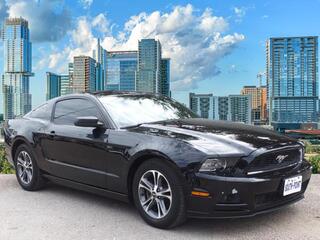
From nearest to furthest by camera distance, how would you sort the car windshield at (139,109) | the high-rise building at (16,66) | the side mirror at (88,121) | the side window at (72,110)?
1. the side mirror at (88,121)
2. the car windshield at (139,109)
3. the side window at (72,110)
4. the high-rise building at (16,66)

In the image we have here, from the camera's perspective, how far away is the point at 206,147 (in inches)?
158

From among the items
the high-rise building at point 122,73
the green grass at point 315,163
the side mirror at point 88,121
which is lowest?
the green grass at point 315,163

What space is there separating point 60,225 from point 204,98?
19.4 meters

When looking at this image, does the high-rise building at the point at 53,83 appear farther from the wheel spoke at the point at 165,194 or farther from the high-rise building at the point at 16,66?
the wheel spoke at the point at 165,194

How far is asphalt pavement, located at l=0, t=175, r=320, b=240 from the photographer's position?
4.13 meters

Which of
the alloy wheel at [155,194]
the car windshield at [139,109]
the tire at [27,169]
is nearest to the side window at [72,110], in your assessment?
the car windshield at [139,109]

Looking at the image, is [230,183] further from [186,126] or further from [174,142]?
[186,126]

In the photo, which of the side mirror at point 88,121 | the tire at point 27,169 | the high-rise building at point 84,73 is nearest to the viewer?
the side mirror at point 88,121

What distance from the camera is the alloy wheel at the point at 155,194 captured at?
13.8ft

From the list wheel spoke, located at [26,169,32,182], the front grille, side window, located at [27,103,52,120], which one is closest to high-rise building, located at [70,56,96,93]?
side window, located at [27,103,52,120]

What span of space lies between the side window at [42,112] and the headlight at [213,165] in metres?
2.90

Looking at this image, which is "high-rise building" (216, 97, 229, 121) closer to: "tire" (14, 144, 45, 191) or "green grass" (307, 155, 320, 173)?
"green grass" (307, 155, 320, 173)

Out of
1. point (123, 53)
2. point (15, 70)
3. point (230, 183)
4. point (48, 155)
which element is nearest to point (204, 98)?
point (48, 155)

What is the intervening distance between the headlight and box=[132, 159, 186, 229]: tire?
0.86 feet
